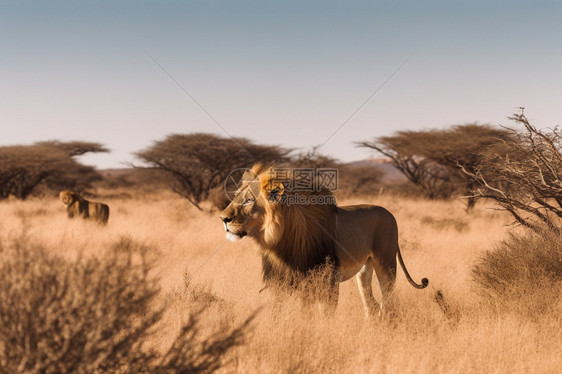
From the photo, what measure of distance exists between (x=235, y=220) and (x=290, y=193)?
0.58 metres

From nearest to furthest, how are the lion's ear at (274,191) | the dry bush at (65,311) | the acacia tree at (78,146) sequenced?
1. the dry bush at (65,311)
2. the lion's ear at (274,191)
3. the acacia tree at (78,146)

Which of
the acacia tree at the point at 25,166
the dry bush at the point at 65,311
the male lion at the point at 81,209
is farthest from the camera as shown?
the acacia tree at the point at 25,166

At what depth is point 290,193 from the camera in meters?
4.59

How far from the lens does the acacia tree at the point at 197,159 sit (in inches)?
1008

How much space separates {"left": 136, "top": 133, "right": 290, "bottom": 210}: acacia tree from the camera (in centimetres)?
2559

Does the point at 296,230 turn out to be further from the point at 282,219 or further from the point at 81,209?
the point at 81,209

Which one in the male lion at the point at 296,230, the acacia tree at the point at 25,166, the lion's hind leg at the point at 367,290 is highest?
the male lion at the point at 296,230

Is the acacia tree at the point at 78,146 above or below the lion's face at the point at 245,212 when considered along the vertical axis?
below

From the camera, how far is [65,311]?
2580 mm

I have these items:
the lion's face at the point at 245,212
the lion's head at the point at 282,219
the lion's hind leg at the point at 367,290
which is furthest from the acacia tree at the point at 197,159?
the lion's face at the point at 245,212

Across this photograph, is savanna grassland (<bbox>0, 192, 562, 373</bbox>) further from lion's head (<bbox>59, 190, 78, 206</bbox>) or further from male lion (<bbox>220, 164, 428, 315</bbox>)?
lion's head (<bbox>59, 190, 78, 206</bbox>)

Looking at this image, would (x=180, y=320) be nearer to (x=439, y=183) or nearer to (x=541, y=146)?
(x=541, y=146)

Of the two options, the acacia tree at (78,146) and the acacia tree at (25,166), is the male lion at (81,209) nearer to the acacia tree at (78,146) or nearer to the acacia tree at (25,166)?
the acacia tree at (25,166)

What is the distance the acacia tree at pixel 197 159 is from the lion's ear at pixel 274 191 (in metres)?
20.3
